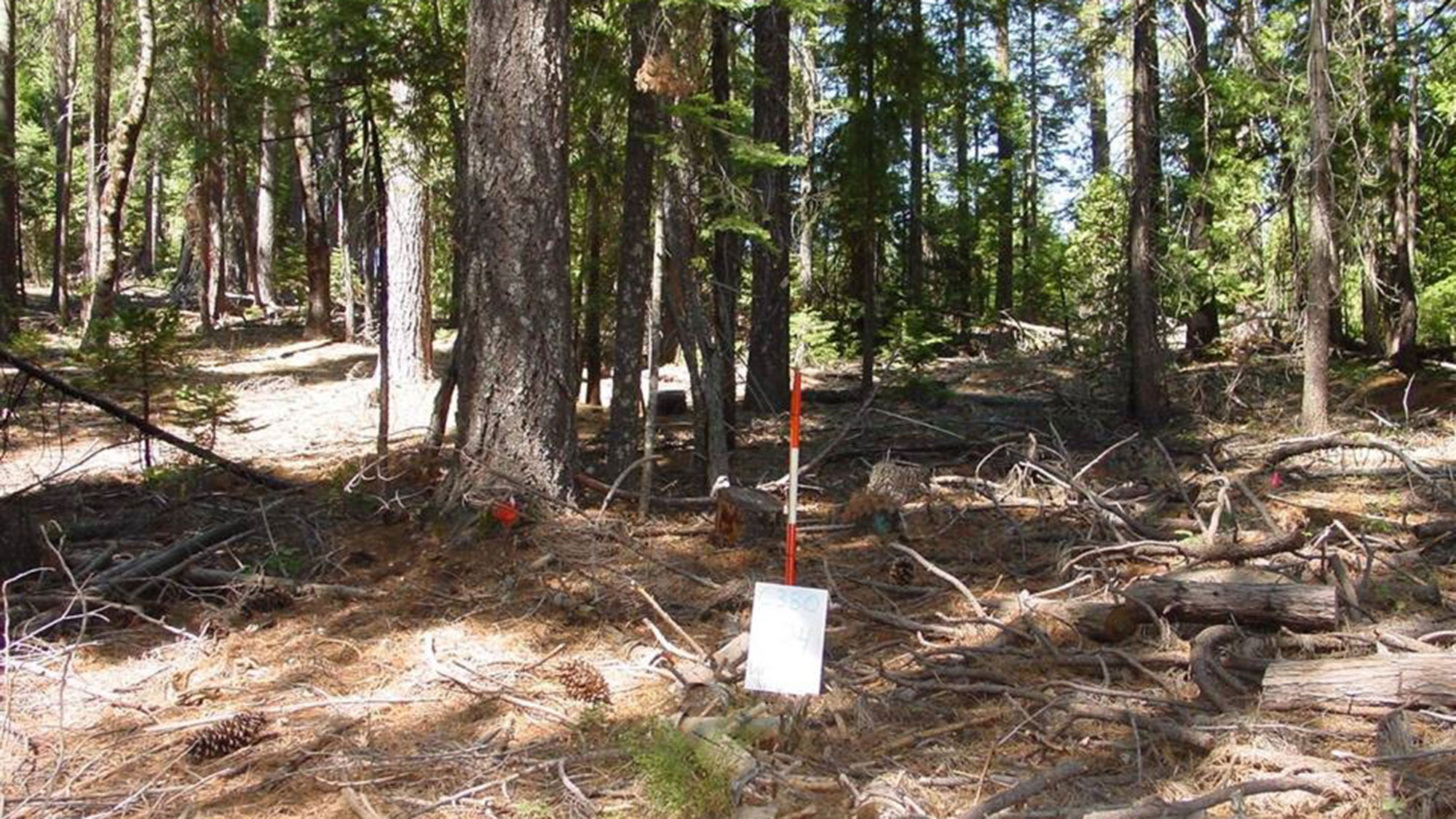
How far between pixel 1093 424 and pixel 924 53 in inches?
217

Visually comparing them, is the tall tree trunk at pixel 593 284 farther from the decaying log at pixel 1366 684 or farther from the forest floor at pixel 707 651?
the decaying log at pixel 1366 684

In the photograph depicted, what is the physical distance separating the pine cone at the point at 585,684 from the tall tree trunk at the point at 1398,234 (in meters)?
13.8

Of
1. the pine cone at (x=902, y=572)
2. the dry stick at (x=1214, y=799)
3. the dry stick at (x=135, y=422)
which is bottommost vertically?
the dry stick at (x=1214, y=799)

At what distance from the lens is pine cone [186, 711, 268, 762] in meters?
4.89

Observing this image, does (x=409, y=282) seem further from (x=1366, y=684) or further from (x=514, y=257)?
(x=1366, y=684)

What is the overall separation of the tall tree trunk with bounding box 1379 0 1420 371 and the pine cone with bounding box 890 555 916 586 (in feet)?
36.6

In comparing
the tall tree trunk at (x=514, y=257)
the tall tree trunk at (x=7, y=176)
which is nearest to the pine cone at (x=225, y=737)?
the tall tree trunk at (x=514, y=257)

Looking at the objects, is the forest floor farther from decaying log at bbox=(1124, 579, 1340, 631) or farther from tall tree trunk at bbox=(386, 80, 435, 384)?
tall tree trunk at bbox=(386, 80, 435, 384)

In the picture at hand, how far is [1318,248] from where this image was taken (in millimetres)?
12625

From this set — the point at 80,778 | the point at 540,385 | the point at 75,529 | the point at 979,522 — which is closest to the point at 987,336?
the point at 979,522

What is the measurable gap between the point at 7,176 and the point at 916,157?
15.1 meters

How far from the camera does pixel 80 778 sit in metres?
4.68

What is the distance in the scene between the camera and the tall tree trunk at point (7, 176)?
661 inches

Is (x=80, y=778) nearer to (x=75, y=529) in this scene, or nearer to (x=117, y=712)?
(x=117, y=712)
